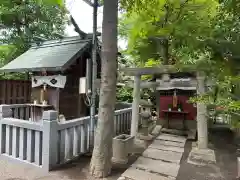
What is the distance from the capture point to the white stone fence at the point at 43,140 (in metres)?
3.99

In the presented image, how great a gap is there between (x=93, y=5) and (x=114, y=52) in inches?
68.0

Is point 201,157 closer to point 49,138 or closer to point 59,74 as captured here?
point 49,138

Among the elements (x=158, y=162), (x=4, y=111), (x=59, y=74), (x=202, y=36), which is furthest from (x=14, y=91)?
(x=202, y=36)

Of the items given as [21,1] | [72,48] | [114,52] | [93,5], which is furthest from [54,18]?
[114,52]

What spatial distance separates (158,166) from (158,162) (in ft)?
0.91

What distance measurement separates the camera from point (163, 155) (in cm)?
546

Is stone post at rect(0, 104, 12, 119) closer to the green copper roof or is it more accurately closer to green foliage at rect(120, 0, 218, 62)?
the green copper roof

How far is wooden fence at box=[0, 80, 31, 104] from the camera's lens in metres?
8.21

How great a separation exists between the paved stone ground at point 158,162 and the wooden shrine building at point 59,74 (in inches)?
115

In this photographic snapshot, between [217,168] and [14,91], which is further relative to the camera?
[14,91]

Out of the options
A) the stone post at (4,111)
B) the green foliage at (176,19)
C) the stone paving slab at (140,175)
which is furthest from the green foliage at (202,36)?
the stone post at (4,111)

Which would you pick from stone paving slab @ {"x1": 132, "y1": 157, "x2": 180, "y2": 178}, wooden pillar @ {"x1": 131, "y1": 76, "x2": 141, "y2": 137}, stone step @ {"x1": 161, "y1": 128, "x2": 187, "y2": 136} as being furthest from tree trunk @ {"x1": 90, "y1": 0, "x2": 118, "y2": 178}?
stone step @ {"x1": 161, "y1": 128, "x2": 187, "y2": 136}

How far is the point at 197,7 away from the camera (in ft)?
23.5

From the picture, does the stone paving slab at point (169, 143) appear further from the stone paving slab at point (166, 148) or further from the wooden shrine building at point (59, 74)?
the wooden shrine building at point (59, 74)
